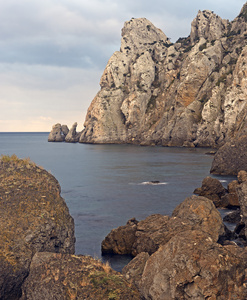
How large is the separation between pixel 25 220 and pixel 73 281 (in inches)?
200

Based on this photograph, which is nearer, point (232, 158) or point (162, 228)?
point (162, 228)

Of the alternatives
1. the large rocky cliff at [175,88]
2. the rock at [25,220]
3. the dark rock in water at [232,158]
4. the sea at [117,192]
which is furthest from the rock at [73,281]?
the large rocky cliff at [175,88]

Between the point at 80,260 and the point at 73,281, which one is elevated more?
Answer: the point at 80,260

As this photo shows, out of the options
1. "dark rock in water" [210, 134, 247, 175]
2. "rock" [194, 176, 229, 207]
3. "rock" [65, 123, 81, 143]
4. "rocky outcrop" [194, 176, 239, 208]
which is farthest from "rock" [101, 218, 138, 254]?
"rock" [65, 123, 81, 143]

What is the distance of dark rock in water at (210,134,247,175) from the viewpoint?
59344 mm

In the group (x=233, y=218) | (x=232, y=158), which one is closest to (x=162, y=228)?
(x=233, y=218)

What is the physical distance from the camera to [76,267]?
1132 centimetres

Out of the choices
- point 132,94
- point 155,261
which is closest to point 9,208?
point 155,261

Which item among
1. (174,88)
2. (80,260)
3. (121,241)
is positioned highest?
(174,88)

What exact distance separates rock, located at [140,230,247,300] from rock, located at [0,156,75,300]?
5732mm

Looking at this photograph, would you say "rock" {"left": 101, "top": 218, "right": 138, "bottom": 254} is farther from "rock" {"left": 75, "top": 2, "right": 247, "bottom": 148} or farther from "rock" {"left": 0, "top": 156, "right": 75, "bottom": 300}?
"rock" {"left": 75, "top": 2, "right": 247, "bottom": 148}

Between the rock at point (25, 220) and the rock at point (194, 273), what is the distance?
573 centimetres

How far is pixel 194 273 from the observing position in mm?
9664

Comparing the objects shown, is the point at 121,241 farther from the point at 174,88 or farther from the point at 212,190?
the point at 174,88
